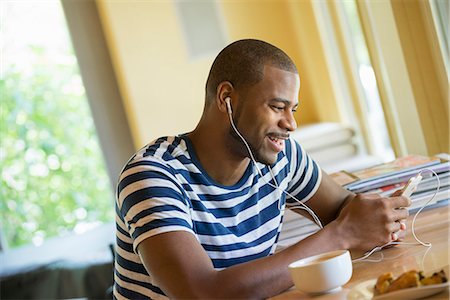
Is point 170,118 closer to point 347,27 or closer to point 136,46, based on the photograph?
point 136,46

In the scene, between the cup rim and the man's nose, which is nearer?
the cup rim

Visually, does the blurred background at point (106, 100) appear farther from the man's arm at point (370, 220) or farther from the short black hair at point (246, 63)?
the man's arm at point (370, 220)

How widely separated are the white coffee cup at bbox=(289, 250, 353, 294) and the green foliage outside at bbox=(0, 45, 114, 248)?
3347 mm

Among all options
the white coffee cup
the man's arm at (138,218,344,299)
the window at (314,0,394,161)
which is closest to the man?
the man's arm at (138,218,344,299)

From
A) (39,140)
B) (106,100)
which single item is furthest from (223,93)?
(39,140)

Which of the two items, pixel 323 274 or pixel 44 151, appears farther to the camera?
pixel 44 151

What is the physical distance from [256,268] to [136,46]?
288cm

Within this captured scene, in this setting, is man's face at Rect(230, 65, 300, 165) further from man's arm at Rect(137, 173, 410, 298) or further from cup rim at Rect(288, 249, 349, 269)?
cup rim at Rect(288, 249, 349, 269)

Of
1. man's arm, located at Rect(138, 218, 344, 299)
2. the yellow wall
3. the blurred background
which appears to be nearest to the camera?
man's arm, located at Rect(138, 218, 344, 299)

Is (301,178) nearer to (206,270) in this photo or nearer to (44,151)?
(206,270)

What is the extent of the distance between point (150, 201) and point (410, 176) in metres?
0.65

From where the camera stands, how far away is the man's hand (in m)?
1.70

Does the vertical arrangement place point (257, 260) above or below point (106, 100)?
below

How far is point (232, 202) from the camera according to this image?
1.90m
